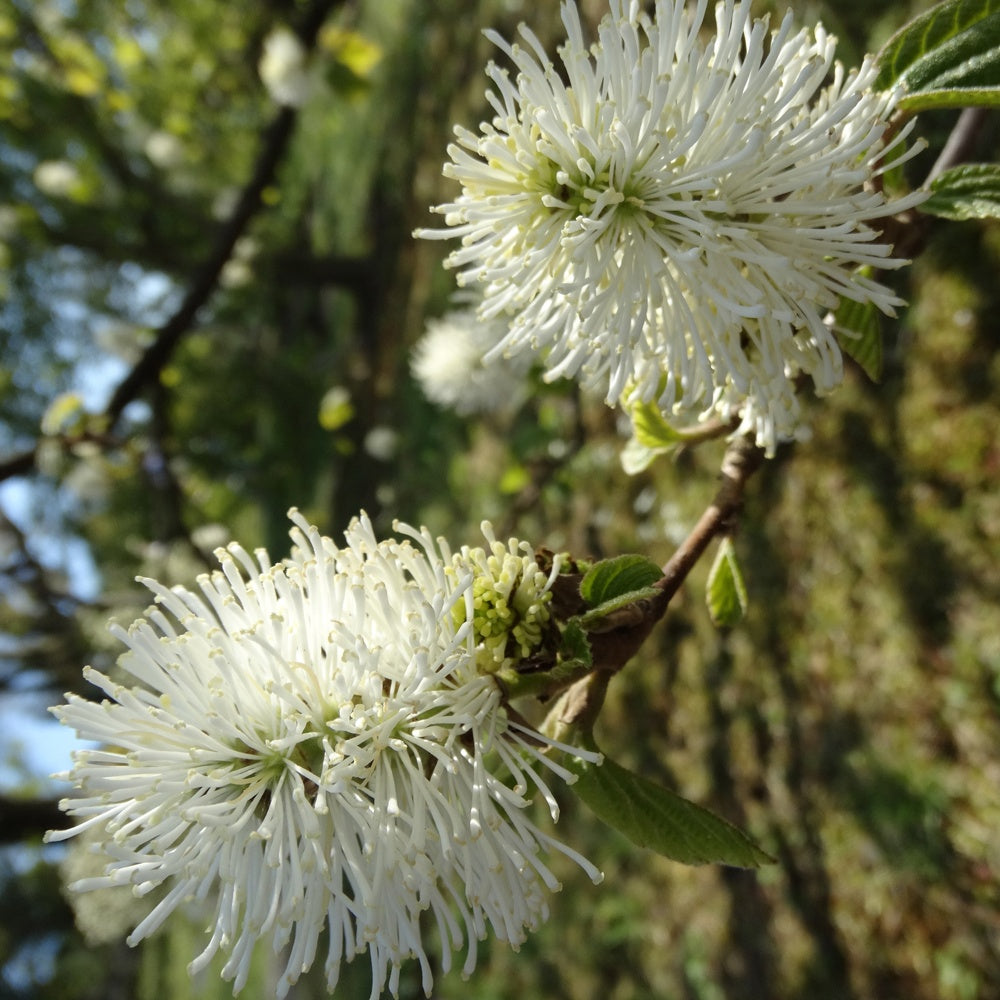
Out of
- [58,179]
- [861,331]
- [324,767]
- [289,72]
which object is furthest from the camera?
[58,179]

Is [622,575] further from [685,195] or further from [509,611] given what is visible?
[685,195]

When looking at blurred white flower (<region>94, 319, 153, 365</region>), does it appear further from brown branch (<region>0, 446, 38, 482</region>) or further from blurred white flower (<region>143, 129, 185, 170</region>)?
brown branch (<region>0, 446, 38, 482</region>)

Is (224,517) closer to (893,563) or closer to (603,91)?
(893,563)

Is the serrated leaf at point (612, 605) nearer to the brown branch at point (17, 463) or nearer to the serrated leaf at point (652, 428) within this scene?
the serrated leaf at point (652, 428)

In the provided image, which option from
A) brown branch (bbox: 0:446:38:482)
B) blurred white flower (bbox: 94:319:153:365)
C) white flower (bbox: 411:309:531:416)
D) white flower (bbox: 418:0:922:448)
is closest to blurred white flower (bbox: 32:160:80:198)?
blurred white flower (bbox: 94:319:153:365)

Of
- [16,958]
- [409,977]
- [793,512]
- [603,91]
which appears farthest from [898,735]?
[16,958]


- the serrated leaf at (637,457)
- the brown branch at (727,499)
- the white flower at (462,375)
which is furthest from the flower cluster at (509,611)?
the white flower at (462,375)

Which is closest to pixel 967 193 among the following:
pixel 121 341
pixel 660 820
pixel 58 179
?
pixel 660 820
